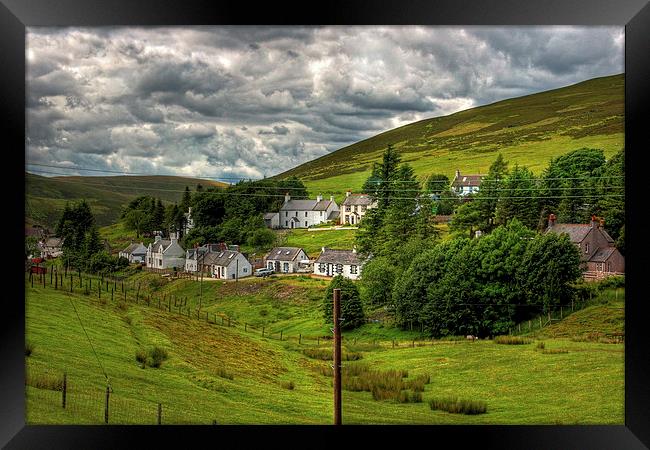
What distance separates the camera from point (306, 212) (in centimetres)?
877

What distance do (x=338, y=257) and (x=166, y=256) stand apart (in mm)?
2583

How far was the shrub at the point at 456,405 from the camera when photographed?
7.86 meters

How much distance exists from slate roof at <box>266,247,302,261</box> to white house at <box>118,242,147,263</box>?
185 centimetres

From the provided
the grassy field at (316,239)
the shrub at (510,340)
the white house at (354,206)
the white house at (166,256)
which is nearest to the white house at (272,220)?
the grassy field at (316,239)

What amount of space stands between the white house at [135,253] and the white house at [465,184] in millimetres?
4856

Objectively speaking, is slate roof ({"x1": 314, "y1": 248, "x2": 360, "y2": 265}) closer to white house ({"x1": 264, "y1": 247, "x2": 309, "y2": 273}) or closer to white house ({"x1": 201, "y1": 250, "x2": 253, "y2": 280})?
white house ({"x1": 264, "y1": 247, "x2": 309, "y2": 273})

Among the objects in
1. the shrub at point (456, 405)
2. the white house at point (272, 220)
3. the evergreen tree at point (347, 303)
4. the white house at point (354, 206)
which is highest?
the white house at point (354, 206)

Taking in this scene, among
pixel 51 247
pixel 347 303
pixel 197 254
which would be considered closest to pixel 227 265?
pixel 197 254

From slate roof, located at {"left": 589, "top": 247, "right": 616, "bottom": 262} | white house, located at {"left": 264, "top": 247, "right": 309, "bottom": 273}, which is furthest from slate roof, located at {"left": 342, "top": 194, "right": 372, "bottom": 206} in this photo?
slate roof, located at {"left": 589, "top": 247, "right": 616, "bottom": 262}

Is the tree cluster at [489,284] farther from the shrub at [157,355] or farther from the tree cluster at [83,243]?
the tree cluster at [83,243]

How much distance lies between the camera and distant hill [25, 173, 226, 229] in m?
7.86

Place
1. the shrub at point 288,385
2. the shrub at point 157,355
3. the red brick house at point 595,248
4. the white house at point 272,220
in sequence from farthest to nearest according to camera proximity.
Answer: the white house at point 272,220 < the red brick house at point 595,248 < the shrub at point 288,385 < the shrub at point 157,355
